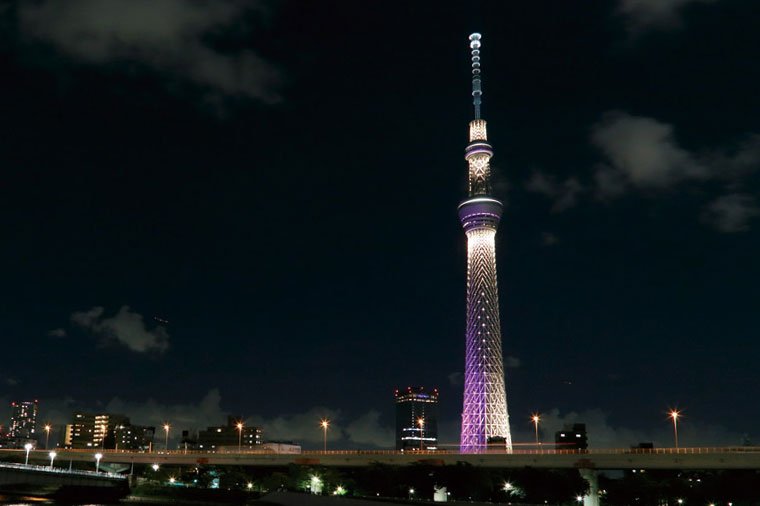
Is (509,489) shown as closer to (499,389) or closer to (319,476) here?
(319,476)

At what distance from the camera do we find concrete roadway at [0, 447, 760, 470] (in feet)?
300

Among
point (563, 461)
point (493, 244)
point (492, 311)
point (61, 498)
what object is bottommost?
point (61, 498)

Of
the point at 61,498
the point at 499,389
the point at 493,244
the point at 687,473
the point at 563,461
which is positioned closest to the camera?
the point at 563,461

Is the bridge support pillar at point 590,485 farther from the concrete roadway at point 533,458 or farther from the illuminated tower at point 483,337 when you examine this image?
the illuminated tower at point 483,337

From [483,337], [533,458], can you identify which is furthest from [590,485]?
[483,337]

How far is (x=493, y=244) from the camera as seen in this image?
646 feet

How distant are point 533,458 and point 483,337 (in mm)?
86211

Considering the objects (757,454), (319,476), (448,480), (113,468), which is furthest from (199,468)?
(757,454)

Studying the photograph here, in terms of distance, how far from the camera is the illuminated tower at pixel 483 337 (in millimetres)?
179250

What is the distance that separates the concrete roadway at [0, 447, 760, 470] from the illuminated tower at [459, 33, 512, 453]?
53.8 m

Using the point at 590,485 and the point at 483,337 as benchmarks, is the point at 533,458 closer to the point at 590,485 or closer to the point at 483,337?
the point at 590,485

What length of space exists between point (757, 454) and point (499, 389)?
98361 millimetres

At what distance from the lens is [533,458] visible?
104m

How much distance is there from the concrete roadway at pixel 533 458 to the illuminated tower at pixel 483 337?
5376cm
